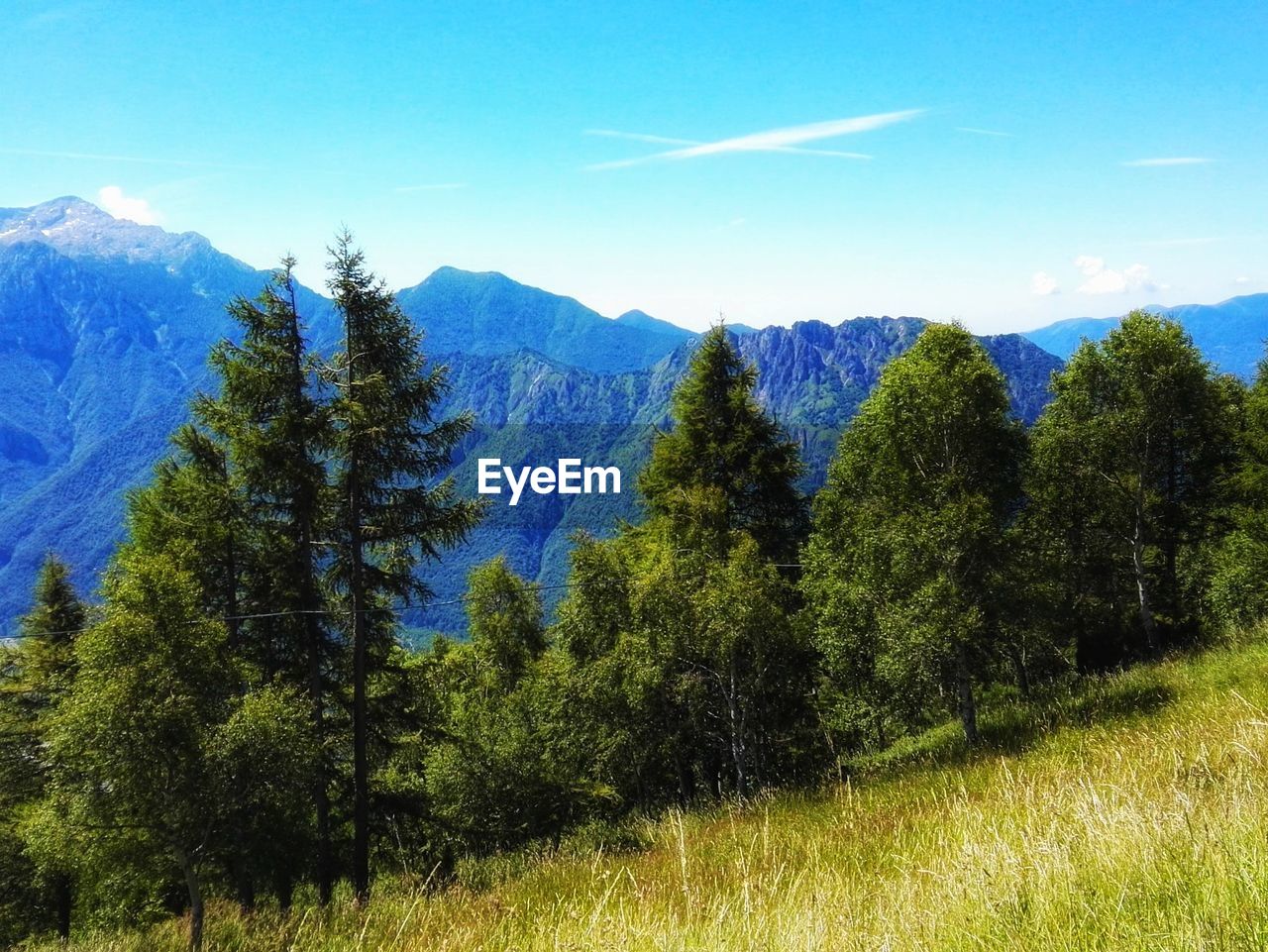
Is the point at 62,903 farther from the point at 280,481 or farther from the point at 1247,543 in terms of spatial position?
the point at 1247,543

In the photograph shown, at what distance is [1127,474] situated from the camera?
2277 centimetres

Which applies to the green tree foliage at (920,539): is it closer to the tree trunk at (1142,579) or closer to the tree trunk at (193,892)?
the tree trunk at (1142,579)

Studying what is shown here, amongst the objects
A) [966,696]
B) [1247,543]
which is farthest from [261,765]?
[1247,543]

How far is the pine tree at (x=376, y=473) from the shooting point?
668 inches

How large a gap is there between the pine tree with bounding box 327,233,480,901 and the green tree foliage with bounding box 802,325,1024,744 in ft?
29.3

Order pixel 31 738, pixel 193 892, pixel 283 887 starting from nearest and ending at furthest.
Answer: pixel 193 892 < pixel 283 887 < pixel 31 738

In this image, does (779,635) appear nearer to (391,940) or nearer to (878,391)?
(878,391)

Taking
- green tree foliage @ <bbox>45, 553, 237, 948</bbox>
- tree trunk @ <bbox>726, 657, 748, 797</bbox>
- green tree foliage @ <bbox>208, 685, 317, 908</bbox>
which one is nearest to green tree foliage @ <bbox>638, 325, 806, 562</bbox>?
tree trunk @ <bbox>726, 657, 748, 797</bbox>

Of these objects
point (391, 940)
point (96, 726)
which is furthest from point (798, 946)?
point (96, 726)

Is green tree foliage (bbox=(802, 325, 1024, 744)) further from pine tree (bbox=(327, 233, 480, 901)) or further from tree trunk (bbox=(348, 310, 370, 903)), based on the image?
tree trunk (bbox=(348, 310, 370, 903))

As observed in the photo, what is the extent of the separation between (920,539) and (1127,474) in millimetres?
11469

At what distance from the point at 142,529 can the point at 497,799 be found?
566 inches

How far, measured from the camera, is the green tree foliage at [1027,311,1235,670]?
2147cm

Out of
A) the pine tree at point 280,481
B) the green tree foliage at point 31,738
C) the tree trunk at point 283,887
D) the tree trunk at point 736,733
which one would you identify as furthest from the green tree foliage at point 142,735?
the tree trunk at point 736,733
